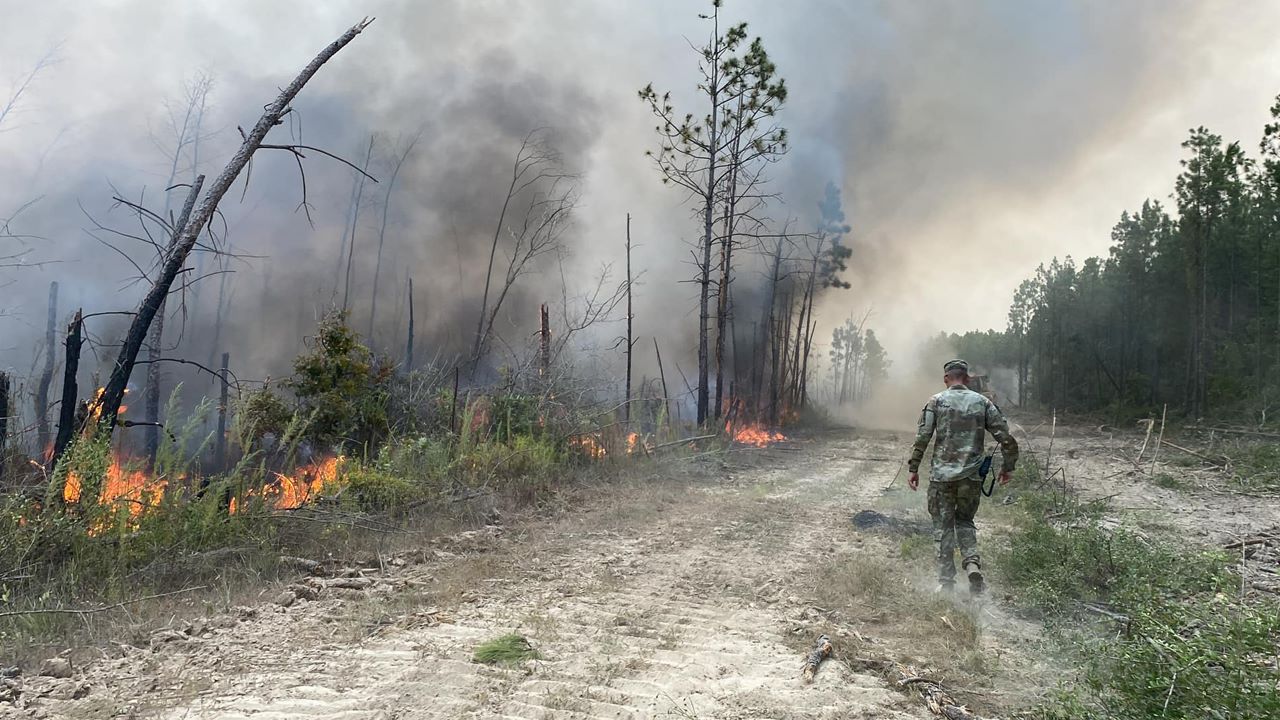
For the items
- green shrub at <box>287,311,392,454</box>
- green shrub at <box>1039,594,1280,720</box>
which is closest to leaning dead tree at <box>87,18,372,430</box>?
green shrub at <box>287,311,392,454</box>

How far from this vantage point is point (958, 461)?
19.0 ft

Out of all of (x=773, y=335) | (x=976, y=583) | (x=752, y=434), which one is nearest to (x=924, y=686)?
(x=976, y=583)

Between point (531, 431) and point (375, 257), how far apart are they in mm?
26483

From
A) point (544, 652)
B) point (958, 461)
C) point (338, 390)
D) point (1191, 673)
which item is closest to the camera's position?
point (1191, 673)

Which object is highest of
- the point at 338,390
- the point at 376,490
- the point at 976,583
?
the point at 338,390

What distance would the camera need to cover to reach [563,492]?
9078 mm

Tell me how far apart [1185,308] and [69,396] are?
155 feet

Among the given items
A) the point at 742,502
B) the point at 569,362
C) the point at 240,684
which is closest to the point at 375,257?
the point at 569,362

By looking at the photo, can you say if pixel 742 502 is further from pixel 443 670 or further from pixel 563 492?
pixel 443 670

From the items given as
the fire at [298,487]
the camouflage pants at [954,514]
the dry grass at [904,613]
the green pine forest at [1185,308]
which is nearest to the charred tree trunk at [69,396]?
Answer: the fire at [298,487]

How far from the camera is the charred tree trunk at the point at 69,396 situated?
5227mm

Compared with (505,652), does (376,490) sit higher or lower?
higher

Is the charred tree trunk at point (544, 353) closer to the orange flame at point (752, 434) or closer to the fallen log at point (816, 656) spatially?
the orange flame at point (752, 434)

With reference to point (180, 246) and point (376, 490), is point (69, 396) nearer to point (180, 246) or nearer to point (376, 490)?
point (180, 246)
